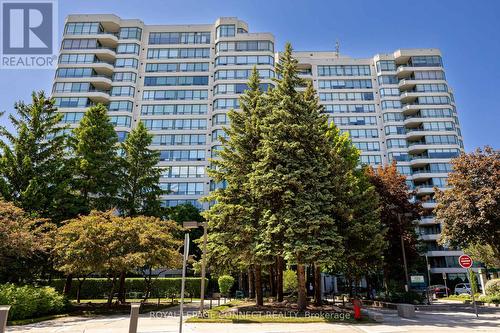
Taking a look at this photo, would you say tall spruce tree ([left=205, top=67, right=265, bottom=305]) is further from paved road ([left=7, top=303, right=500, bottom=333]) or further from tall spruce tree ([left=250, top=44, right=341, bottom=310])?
paved road ([left=7, top=303, right=500, bottom=333])

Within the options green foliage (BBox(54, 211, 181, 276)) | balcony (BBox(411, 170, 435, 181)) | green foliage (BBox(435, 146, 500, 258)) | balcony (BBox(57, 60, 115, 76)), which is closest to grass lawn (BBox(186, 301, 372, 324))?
green foliage (BBox(54, 211, 181, 276))

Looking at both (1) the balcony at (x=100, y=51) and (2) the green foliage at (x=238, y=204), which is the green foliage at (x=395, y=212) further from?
(1) the balcony at (x=100, y=51)

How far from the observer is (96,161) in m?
34.3

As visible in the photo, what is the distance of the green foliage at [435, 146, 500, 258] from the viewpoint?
25562mm

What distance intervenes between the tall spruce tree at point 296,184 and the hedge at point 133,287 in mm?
20199

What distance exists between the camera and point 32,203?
2909cm

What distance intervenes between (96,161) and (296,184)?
70.8 ft

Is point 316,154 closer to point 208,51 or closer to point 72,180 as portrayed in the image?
point 72,180

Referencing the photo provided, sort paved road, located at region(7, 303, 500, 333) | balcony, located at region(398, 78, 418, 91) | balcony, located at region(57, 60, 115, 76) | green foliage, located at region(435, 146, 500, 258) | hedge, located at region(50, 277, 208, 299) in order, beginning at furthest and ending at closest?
balcony, located at region(398, 78, 418, 91)
balcony, located at region(57, 60, 115, 76)
hedge, located at region(50, 277, 208, 299)
green foliage, located at region(435, 146, 500, 258)
paved road, located at region(7, 303, 500, 333)

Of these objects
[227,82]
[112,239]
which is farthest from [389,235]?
[227,82]

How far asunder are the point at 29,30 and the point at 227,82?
39.9m

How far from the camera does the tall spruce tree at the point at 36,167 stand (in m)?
29.5

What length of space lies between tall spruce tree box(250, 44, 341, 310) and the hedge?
2020 cm

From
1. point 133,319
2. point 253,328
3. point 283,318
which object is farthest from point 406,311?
point 133,319
